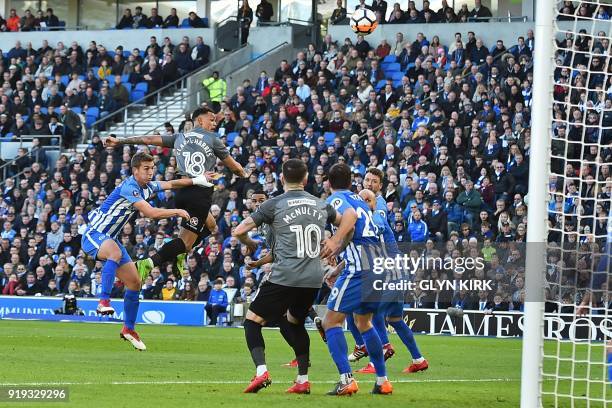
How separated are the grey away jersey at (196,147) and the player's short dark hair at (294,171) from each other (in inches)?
191

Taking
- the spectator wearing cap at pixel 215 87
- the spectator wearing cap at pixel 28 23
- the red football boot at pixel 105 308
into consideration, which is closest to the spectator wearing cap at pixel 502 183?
the red football boot at pixel 105 308

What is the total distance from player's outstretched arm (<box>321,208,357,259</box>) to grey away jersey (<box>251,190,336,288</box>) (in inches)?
7.0

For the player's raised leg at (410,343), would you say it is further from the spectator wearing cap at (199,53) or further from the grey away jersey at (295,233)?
the spectator wearing cap at (199,53)

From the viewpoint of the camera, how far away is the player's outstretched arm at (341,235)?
32.7 feet

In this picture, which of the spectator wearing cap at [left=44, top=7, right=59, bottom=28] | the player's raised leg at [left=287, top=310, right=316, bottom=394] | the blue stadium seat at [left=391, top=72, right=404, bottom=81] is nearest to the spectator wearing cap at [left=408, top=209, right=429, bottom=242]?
the blue stadium seat at [left=391, top=72, right=404, bottom=81]

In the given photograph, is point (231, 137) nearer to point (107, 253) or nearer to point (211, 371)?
point (107, 253)

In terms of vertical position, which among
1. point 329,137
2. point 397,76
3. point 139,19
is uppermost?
point 139,19

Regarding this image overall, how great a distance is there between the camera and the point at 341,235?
1008 centimetres

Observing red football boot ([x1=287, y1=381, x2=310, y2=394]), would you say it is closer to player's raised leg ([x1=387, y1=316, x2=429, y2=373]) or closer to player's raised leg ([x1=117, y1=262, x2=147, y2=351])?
player's raised leg ([x1=387, y1=316, x2=429, y2=373])

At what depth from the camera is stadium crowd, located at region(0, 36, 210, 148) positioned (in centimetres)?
3344

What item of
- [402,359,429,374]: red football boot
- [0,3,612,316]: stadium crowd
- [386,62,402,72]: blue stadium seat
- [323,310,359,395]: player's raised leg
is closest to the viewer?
Result: [323,310,359,395]: player's raised leg

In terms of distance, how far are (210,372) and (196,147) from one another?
3671 mm

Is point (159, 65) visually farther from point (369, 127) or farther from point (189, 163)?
point (189, 163)

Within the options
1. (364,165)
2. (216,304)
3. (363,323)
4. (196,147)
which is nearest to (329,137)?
(364,165)
